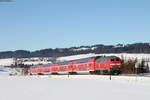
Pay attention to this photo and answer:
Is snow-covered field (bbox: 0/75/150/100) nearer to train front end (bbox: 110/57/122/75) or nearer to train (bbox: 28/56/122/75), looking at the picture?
train front end (bbox: 110/57/122/75)

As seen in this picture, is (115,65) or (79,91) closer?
(79,91)

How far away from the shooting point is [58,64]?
291 feet

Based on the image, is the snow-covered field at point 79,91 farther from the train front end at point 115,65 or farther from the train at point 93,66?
the train at point 93,66

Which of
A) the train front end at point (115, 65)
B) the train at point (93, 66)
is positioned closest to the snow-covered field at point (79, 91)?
the train front end at point (115, 65)

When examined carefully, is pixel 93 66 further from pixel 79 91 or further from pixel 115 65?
pixel 79 91

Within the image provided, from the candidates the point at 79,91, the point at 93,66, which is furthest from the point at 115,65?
the point at 79,91

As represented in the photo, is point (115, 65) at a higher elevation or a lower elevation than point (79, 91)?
higher

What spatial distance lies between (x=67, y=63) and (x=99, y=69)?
60.9ft

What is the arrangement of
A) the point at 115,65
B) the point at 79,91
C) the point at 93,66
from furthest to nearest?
the point at 93,66 → the point at 115,65 → the point at 79,91

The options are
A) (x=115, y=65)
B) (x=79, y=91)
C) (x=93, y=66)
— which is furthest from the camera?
(x=93, y=66)

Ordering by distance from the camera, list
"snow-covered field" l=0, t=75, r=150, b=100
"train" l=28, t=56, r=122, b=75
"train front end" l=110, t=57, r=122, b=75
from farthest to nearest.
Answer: "train" l=28, t=56, r=122, b=75
"train front end" l=110, t=57, r=122, b=75
"snow-covered field" l=0, t=75, r=150, b=100

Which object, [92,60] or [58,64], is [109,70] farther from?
[58,64]

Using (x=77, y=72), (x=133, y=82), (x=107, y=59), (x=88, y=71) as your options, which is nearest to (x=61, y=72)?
(x=77, y=72)

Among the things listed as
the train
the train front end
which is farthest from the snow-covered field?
the train
